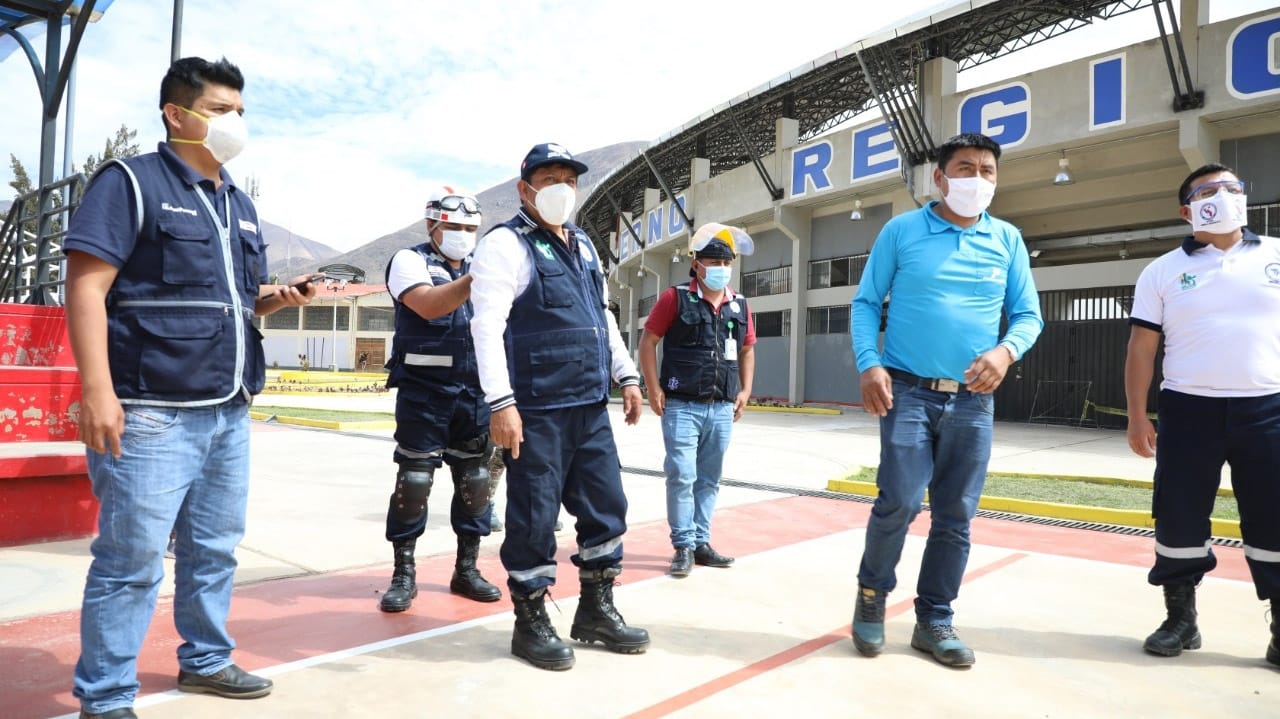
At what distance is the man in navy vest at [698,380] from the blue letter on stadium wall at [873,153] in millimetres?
14156

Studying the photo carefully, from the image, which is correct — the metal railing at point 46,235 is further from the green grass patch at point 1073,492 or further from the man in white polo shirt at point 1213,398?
the green grass patch at point 1073,492

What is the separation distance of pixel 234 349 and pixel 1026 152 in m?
16.4

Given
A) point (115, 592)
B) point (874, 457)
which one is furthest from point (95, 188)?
point (874, 457)

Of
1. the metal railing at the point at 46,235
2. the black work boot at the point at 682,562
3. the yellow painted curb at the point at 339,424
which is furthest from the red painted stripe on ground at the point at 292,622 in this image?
the yellow painted curb at the point at 339,424

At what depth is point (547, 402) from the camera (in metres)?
3.15

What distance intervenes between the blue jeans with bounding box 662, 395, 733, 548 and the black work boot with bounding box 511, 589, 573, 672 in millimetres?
1561

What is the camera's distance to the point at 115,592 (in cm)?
240

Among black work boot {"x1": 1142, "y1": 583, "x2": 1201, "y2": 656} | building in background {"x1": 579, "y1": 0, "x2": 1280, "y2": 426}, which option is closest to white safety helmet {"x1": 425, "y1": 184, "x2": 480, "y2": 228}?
black work boot {"x1": 1142, "y1": 583, "x2": 1201, "y2": 656}

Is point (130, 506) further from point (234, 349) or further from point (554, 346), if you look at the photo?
point (554, 346)

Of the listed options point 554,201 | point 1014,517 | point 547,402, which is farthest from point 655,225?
point 547,402

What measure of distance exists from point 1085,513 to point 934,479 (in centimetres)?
399

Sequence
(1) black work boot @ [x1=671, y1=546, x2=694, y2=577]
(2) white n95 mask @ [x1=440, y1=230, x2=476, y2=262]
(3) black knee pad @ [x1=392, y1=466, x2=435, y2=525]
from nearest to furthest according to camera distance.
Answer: (3) black knee pad @ [x1=392, y1=466, x2=435, y2=525]
(2) white n95 mask @ [x1=440, y1=230, x2=476, y2=262]
(1) black work boot @ [x1=671, y1=546, x2=694, y2=577]

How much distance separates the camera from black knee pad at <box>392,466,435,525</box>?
3850 millimetres

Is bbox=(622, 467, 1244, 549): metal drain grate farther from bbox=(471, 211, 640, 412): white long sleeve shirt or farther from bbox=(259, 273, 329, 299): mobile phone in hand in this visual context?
bbox=(259, 273, 329, 299): mobile phone in hand
